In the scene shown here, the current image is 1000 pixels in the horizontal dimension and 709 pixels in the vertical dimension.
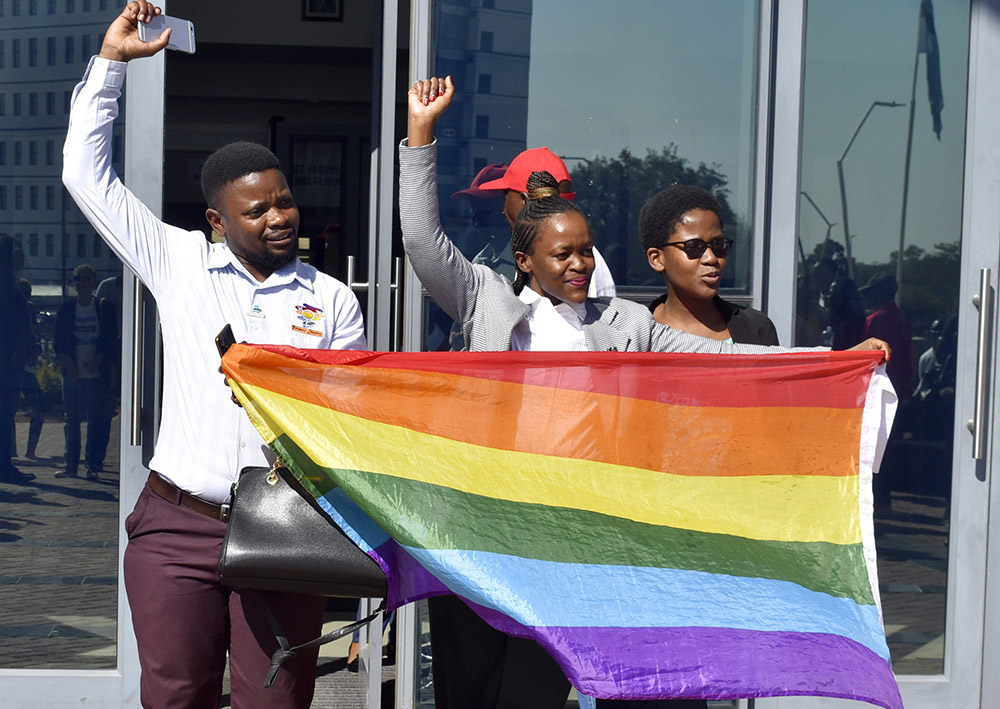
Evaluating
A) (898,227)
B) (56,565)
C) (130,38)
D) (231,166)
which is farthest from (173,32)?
(898,227)

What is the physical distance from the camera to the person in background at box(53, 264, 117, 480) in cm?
401

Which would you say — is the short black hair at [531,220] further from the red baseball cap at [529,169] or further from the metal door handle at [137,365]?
the metal door handle at [137,365]

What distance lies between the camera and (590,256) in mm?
2861

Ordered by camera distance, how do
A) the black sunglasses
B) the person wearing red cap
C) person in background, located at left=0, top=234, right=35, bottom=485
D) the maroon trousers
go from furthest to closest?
person in background, located at left=0, top=234, right=35, bottom=485, the person wearing red cap, the black sunglasses, the maroon trousers

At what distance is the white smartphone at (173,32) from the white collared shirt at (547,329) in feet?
3.60

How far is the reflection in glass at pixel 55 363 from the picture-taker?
13.0 ft

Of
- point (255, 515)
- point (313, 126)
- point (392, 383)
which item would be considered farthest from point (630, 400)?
point (313, 126)

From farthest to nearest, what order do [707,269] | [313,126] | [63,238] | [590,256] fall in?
[313,126]
[63,238]
[707,269]
[590,256]

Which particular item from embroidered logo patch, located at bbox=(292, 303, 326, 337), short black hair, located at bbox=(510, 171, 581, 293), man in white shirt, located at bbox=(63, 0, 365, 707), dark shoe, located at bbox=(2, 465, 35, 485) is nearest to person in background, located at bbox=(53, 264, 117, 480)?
dark shoe, located at bbox=(2, 465, 35, 485)

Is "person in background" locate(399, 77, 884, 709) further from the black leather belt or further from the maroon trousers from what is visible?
the black leather belt

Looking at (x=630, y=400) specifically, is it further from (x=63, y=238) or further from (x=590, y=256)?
(x=63, y=238)

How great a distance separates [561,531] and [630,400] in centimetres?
39

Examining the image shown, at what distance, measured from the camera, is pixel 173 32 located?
2945mm

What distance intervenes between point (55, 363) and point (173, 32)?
156 cm
